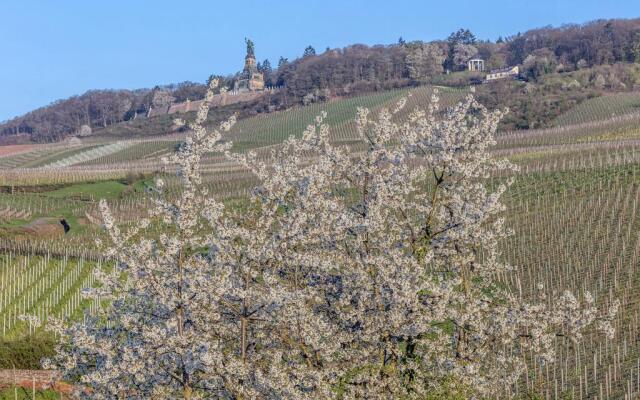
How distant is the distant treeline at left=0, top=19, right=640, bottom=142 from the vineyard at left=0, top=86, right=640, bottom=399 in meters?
47.0

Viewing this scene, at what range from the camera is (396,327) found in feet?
58.9

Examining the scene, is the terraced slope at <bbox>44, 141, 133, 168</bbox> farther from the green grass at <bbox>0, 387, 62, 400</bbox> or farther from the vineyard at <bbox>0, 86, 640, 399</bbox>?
the green grass at <bbox>0, 387, 62, 400</bbox>

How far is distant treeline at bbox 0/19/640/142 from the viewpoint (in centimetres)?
15725

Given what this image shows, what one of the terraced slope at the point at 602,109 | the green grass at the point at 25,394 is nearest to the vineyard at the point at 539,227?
→ the terraced slope at the point at 602,109

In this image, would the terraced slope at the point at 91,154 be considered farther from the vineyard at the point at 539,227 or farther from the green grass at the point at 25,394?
the green grass at the point at 25,394

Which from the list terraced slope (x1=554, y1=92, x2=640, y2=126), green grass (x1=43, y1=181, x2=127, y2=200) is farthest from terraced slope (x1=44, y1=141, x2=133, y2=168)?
terraced slope (x1=554, y1=92, x2=640, y2=126)

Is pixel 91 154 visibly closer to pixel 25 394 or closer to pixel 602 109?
pixel 602 109

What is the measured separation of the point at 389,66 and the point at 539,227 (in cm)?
12343

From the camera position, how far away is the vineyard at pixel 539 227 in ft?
103

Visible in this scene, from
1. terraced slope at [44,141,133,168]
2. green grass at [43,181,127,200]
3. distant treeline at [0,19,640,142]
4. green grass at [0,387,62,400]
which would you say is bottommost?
green grass at [0,387,62,400]

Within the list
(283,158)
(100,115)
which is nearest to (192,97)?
(100,115)

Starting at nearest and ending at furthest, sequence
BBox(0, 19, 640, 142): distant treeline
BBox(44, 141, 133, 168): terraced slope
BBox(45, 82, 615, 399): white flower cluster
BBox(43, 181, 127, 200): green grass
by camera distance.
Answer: BBox(45, 82, 615, 399): white flower cluster, BBox(43, 181, 127, 200): green grass, BBox(44, 141, 133, 168): terraced slope, BBox(0, 19, 640, 142): distant treeline

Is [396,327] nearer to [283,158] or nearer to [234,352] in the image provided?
[234,352]

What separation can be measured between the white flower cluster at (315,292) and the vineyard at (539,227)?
6.76ft
